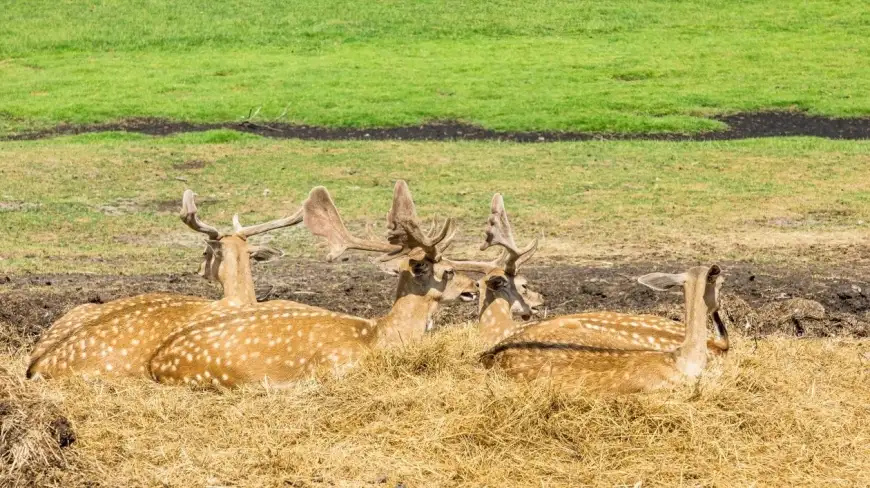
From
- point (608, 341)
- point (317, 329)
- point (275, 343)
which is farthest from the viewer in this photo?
point (317, 329)

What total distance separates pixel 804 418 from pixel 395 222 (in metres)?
2.63

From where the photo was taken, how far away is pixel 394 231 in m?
7.76

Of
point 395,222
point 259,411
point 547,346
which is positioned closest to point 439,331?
point 395,222

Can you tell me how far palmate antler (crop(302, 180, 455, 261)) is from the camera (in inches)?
301

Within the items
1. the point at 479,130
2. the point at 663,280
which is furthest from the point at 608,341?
the point at 479,130

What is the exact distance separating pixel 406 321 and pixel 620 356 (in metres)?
1.38

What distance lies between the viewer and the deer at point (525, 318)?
7.32 meters

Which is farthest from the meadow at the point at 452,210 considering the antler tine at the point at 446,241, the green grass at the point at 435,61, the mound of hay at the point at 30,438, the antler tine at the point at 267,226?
the antler tine at the point at 267,226

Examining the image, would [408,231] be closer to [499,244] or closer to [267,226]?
[499,244]

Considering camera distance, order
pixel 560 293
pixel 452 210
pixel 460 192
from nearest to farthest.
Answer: pixel 560 293, pixel 452 210, pixel 460 192

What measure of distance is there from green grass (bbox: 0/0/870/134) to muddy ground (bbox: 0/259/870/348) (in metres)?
11.0

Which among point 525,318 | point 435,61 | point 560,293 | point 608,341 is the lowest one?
point 560,293

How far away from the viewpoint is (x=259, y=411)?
260 inches

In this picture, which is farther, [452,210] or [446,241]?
[452,210]
